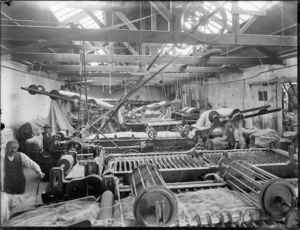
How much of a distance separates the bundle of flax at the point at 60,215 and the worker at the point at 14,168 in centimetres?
163

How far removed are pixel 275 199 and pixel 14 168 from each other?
4.71 metres

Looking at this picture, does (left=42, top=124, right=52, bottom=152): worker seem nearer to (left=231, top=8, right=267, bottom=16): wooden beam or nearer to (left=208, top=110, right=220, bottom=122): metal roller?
(left=208, top=110, right=220, bottom=122): metal roller

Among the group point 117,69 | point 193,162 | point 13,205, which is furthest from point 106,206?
point 117,69

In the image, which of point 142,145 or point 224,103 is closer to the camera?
point 142,145

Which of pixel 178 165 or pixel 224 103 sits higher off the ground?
pixel 224 103

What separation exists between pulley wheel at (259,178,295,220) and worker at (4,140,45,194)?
3.99m

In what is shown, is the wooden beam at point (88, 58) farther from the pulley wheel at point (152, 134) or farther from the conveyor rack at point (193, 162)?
the conveyor rack at point (193, 162)

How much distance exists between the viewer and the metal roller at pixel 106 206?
3209 millimetres

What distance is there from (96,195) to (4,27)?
3.58 meters

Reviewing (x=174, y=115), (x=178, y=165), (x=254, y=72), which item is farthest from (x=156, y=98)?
(x=178, y=165)

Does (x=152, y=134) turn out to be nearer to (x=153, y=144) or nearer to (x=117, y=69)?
(x=153, y=144)

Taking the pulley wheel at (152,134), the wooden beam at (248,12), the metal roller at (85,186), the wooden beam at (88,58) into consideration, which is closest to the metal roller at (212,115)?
the wooden beam at (88,58)

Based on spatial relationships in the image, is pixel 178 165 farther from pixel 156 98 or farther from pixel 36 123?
pixel 156 98

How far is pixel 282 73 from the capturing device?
27.8 feet
